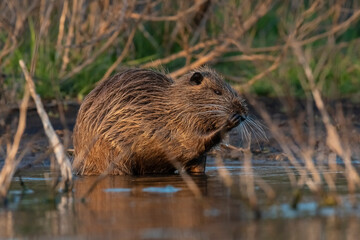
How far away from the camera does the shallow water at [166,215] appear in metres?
3.21

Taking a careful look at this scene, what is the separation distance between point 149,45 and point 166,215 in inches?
228

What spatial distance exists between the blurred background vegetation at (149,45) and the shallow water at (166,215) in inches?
128

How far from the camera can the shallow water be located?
3205 mm

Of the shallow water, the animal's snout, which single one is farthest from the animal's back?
the shallow water

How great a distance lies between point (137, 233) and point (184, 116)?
2.48 meters

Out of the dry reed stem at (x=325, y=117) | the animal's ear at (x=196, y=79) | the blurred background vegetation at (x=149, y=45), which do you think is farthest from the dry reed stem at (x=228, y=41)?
the dry reed stem at (x=325, y=117)

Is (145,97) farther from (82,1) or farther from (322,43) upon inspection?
(322,43)

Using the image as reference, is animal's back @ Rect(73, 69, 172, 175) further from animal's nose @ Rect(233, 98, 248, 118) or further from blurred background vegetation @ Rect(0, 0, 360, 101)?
blurred background vegetation @ Rect(0, 0, 360, 101)

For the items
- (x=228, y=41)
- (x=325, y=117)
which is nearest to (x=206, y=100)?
(x=325, y=117)

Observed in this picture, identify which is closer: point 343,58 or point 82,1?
point 82,1

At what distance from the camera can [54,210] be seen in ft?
12.7

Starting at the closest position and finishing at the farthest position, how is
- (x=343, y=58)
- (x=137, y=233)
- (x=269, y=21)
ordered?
(x=137, y=233) → (x=343, y=58) → (x=269, y=21)

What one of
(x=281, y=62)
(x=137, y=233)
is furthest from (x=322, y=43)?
(x=137, y=233)

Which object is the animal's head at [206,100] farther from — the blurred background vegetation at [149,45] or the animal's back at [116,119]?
the blurred background vegetation at [149,45]
